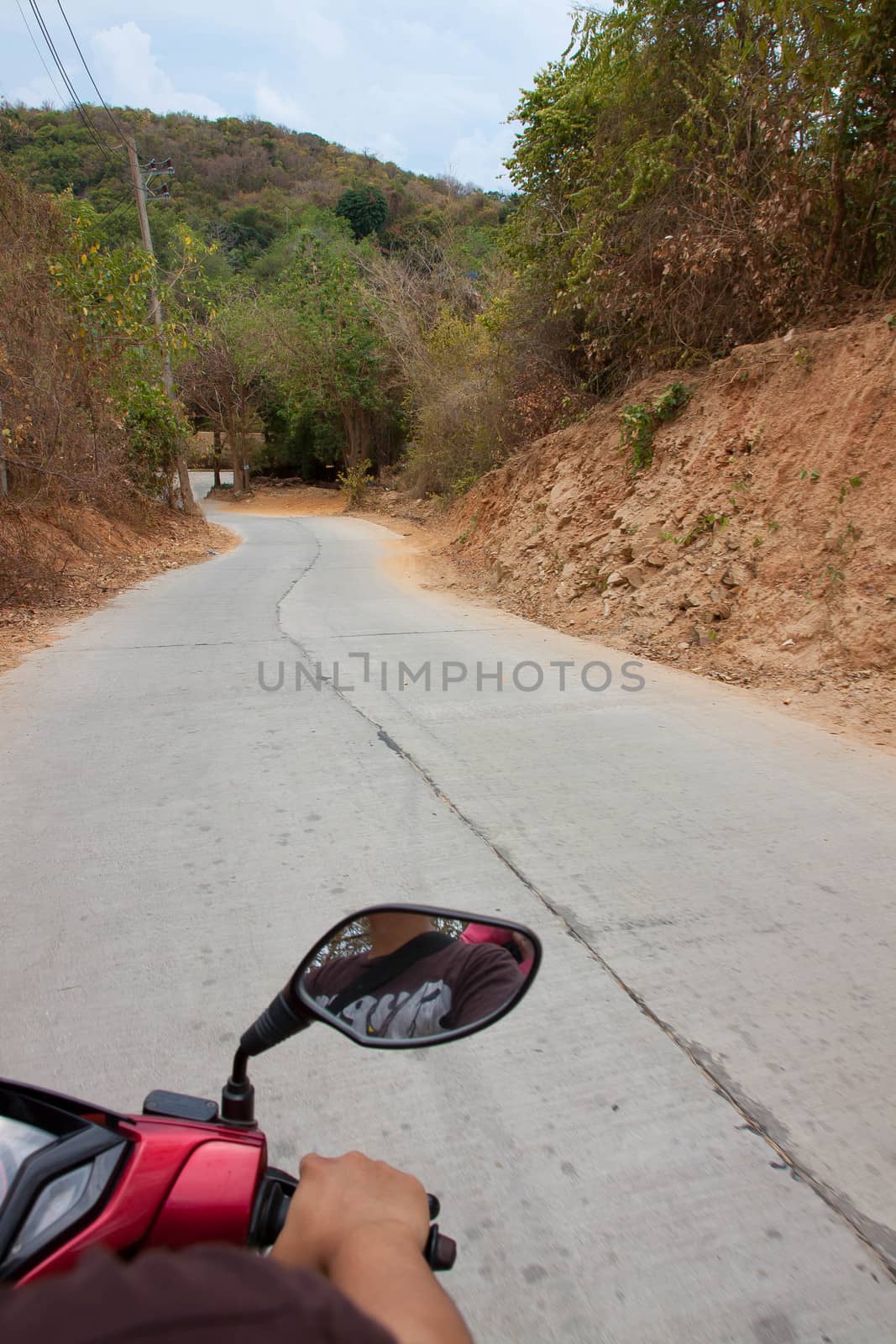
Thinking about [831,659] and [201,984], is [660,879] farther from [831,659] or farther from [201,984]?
[831,659]

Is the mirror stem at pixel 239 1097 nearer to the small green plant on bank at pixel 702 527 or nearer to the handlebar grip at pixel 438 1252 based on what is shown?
the handlebar grip at pixel 438 1252

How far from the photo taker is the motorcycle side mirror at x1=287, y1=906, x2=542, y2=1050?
1.52 m

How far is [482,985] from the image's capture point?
1.53 meters

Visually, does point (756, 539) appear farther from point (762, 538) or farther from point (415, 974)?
point (415, 974)

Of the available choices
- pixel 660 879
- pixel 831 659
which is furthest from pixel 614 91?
pixel 660 879

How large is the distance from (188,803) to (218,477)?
47.1m

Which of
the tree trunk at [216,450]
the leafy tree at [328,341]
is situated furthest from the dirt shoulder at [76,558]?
the tree trunk at [216,450]

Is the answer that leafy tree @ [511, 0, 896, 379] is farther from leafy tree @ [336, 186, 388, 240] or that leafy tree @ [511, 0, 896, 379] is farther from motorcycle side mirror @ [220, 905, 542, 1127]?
leafy tree @ [336, 186, 388, 240]

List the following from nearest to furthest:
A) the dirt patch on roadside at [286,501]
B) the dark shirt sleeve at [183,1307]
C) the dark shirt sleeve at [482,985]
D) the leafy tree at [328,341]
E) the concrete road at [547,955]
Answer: the dark shirt sleeve at [183,1307]
the dark shirt sleeve at [482,985]
the concrete road at [547,955]
the leafy tree at [328,341]
the dirt patch on roadside at [286,501]

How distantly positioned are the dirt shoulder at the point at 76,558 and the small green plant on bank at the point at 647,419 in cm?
737

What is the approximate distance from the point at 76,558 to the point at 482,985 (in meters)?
14.6

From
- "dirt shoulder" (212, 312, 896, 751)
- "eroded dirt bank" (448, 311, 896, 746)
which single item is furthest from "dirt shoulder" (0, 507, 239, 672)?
"eroded dirt bank" (448, 311, 896, 746)

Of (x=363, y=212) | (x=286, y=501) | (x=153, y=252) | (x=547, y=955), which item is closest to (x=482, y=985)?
(x=547, y=955)

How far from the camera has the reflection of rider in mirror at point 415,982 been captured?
1.53m
